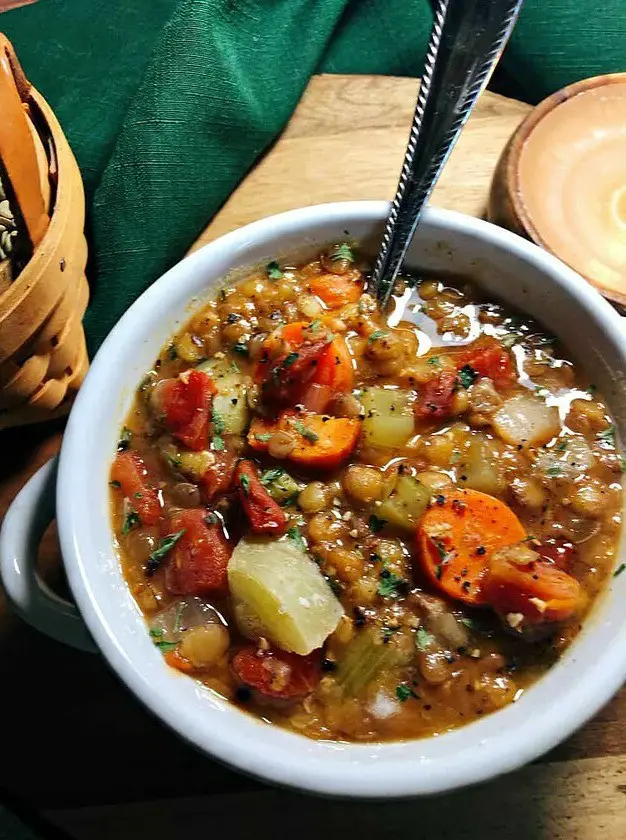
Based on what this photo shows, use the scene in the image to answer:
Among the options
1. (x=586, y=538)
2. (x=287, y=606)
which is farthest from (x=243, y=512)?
(x=586, y=538)

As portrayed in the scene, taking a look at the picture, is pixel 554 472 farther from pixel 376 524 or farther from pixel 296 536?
pixel 296 536

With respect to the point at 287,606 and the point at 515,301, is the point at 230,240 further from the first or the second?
the point at 287,606

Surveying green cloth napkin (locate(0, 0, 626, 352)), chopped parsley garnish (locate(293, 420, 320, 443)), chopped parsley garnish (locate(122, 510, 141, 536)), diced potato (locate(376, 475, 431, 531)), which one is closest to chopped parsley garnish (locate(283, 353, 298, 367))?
chopped parsley garnish (locate(293, 420, 320, 443))

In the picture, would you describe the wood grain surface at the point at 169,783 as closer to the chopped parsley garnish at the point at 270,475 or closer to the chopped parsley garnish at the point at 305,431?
the chopped parsley garnish at the point at 270,475

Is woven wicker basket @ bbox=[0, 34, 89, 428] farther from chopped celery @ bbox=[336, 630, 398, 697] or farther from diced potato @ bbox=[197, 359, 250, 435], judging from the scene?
chopped celery @ bbox=[336, 630, 398, 697]

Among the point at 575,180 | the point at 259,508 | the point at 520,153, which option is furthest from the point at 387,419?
the point at 575,180
